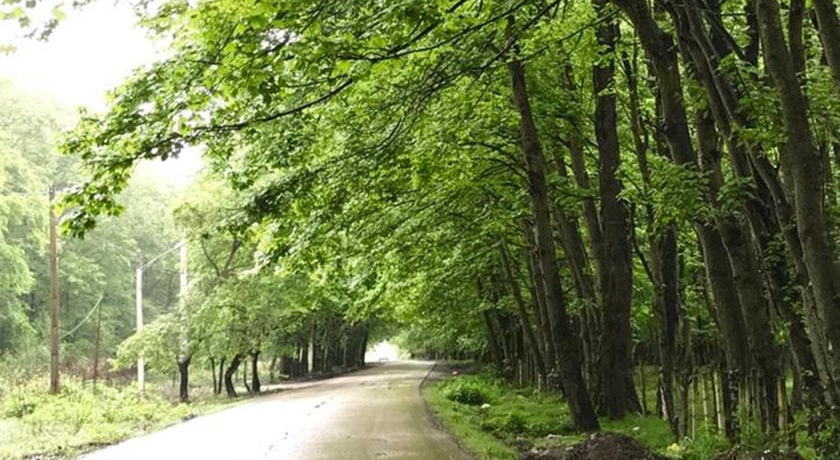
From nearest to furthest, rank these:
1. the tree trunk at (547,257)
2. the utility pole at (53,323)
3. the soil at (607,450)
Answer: the soil at (607,450) < the tree trunk at (547,257) < the utility pole at (53,323)

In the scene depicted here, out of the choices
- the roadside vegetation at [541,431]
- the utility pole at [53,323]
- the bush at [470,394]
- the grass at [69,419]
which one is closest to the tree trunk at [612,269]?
the roadside vegetation at [541,431]

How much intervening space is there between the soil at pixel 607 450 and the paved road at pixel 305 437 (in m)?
3.17

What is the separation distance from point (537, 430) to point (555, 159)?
6.02m

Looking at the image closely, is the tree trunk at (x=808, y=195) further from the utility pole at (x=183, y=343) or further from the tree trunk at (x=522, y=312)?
the utility pole at (x=183, y=343)

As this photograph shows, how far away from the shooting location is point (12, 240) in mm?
48000

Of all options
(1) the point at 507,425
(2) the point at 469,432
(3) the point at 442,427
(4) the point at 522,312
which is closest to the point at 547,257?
(1) the point at 507,425

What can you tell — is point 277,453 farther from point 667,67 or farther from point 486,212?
point 667,67

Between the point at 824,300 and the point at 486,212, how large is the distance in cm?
1247

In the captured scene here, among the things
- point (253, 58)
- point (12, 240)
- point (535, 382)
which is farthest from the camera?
point (12, 240)

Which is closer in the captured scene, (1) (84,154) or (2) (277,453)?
(1) (84,154)

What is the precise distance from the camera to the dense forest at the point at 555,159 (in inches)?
255

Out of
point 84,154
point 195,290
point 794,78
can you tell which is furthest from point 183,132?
point 195,290

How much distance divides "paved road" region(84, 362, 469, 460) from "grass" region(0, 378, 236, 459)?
2.91ft

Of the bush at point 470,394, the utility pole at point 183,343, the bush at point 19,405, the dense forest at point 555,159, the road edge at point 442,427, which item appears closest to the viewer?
the dense forest at point 555,159
